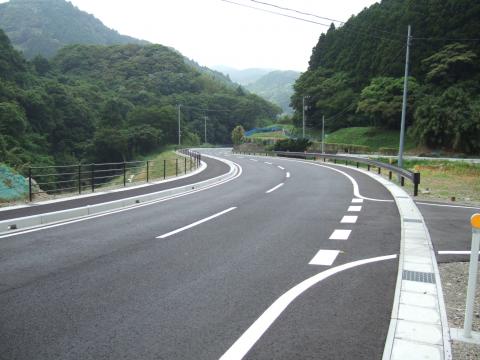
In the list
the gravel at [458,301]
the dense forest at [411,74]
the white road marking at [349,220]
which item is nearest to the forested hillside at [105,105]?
the white road marking at [349,220]

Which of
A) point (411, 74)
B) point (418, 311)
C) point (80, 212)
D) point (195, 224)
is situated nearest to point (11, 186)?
point (80, 212)

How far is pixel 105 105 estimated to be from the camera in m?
77.0

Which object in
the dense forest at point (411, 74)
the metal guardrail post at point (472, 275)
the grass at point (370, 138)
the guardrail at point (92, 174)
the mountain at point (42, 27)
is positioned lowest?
the guardrail at point (92, 174)

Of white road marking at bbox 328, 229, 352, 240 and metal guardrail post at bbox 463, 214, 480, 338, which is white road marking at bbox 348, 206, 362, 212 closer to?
white road marking at bbox 328, 229, 352, 240

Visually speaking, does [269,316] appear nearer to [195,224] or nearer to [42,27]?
[195,224]

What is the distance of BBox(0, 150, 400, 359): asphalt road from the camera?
3465 mm

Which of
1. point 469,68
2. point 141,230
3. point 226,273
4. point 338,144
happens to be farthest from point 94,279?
point 469,68

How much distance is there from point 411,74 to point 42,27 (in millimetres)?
168969

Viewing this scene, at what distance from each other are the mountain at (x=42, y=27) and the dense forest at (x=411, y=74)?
118 m

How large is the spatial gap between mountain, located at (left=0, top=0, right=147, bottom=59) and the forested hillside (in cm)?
4806

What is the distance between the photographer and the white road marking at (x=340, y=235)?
7605mm

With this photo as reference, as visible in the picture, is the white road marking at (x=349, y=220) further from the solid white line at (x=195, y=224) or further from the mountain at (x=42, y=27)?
the mountain at (x=42, y=27)

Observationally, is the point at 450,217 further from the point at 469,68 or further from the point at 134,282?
the point at 469,68

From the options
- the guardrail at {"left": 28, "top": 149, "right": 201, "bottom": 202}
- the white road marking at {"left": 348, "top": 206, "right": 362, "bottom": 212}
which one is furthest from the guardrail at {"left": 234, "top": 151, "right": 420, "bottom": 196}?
the guardrail at {"left": 28, "top": 149, "right": 201, "bottom": 202}
